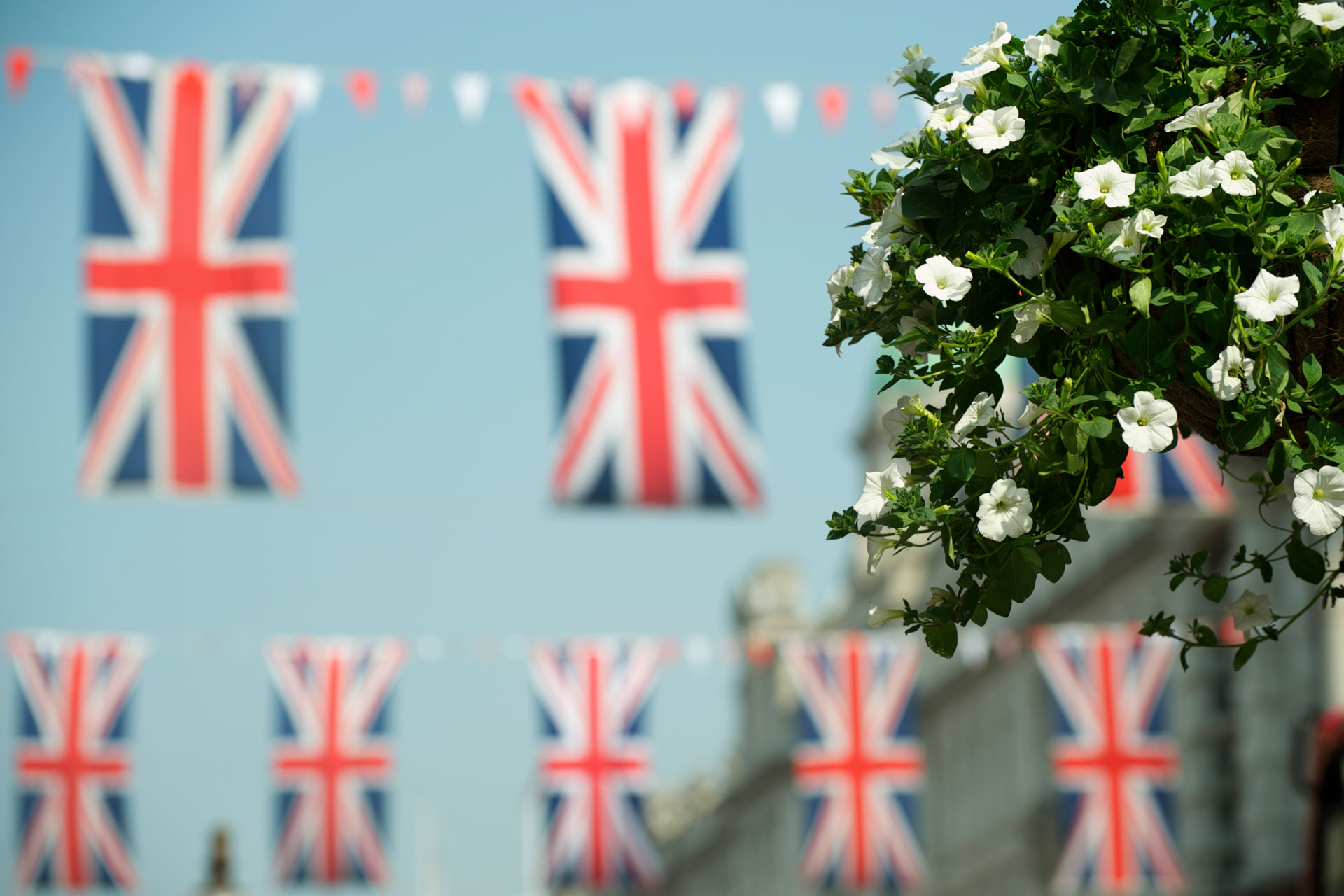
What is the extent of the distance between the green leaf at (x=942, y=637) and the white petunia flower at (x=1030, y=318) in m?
0.45

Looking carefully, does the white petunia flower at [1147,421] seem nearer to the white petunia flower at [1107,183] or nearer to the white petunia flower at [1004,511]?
the white petunia flower at [1004,511]

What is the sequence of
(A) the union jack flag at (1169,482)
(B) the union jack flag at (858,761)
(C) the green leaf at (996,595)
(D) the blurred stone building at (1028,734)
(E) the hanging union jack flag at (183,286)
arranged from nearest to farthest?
(C) the green leaf at (996,595), (E) the hanging union jack flag at (183,286), (A) the union jack flag at (1169,482), (B) the union jack flag at (858,761), (D) the blurred stone building at (1028,734)

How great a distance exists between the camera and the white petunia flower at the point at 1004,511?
2.56 metres

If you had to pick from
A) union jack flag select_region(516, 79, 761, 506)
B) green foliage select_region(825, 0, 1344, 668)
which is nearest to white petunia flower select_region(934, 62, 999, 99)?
green foliage select_region(825, 0, 1344, 668)

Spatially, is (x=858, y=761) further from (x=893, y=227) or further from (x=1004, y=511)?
(x=1004, y=511)

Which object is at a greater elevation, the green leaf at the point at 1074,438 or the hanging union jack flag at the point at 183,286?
the hanging union jack flag at the point at 183,286

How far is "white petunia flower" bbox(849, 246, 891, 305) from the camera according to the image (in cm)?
280

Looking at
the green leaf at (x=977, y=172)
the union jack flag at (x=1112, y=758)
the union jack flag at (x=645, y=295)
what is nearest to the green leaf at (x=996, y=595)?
the green leaf at (x=977, y=172)

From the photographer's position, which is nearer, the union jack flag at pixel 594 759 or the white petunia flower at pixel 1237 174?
the white petunia flower at pixel 1237 174

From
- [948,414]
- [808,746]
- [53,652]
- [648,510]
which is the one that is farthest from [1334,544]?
[53,652]

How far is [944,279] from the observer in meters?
2.63

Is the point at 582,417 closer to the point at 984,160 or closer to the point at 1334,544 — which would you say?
the point at 1334,544

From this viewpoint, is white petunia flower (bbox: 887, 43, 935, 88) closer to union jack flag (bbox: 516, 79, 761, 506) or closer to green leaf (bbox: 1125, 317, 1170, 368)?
green leaf (bbox: 1125, 317, 1170, 368)

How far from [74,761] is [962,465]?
64.7 ft
